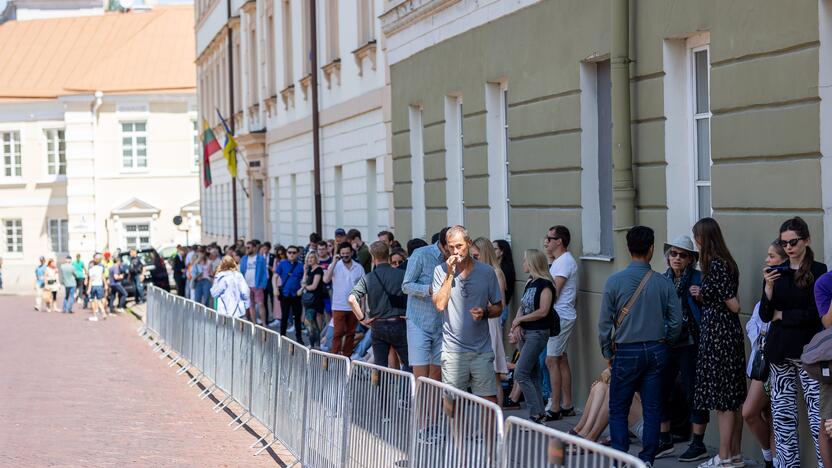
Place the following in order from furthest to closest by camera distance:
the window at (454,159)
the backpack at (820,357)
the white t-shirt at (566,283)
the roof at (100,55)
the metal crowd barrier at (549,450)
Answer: the roof at (100,55)
the window at (454,159)
the white t-shirt at (566,283)
the backpack at (820,357)
the metal crowd barrier at (549,450)

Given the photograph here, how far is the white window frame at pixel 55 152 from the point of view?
67375mm

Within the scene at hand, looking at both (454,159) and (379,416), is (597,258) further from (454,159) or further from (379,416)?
(454,159)

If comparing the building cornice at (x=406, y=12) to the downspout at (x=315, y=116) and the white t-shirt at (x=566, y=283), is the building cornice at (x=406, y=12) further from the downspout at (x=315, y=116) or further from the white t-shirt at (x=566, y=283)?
the downspout at (x=315, y=116)

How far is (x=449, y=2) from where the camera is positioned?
1706 centimetres

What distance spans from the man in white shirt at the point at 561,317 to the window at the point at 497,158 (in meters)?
2.67

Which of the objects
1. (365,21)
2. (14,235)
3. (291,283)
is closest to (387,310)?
(291,283)

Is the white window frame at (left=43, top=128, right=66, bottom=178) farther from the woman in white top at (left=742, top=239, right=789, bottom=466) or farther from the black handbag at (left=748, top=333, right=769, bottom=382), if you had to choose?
the black handbag at (left=748, top=333, right=769, bottom=382)

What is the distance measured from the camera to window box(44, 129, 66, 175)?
2653 inches

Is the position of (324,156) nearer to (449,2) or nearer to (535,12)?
(449,2)

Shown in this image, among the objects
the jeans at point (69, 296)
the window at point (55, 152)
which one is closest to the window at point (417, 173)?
the jeans at point (69, 296)

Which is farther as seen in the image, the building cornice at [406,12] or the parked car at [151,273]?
the parked car at [151,273]

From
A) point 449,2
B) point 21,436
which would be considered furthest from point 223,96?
point 21,436

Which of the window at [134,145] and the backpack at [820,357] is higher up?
the window at [134,145]

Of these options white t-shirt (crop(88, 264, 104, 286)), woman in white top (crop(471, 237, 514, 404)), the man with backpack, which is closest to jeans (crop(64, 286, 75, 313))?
white t-shirt (crop(88, 264, 104, 286))
